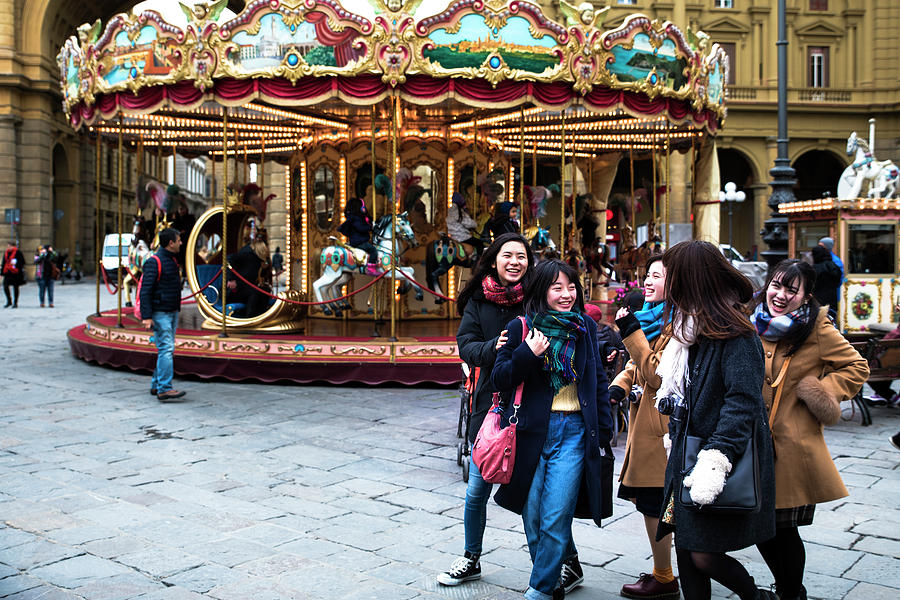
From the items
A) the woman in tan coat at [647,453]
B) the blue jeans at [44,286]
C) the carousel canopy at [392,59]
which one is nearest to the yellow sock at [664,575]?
the woman in tan coat at [647,453]

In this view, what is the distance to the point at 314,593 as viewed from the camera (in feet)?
14.4

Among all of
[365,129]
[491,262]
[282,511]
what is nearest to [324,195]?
[365,129]

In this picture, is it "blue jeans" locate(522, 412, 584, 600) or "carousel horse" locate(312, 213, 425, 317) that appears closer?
"blue jeans" locate(522, 412, 584, 600)

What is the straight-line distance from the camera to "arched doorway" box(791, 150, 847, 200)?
41969mm

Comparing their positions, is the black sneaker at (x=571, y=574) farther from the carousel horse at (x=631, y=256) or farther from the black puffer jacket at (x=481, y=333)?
the carousel horse at (x=631, y=256)

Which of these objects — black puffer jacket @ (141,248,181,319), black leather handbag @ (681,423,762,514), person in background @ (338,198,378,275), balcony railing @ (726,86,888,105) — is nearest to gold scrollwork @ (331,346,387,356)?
person in background @ (338,198,378,275)

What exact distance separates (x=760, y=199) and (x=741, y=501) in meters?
37.8

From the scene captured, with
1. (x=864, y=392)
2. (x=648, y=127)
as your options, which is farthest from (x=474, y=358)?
(x=648, y=127)

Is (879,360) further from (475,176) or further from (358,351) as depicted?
(475,176)

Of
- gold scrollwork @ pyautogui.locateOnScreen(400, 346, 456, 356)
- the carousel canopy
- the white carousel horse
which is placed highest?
the carousel canopy

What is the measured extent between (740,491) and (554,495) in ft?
3.24

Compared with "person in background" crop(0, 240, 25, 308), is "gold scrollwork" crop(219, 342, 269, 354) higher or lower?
lower

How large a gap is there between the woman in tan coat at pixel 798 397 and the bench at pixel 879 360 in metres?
5.25

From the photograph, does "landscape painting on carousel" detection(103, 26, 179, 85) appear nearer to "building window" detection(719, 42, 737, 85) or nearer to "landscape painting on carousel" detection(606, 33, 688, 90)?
"landscape painting on carousel" detection(606, 33, 688, 90)
